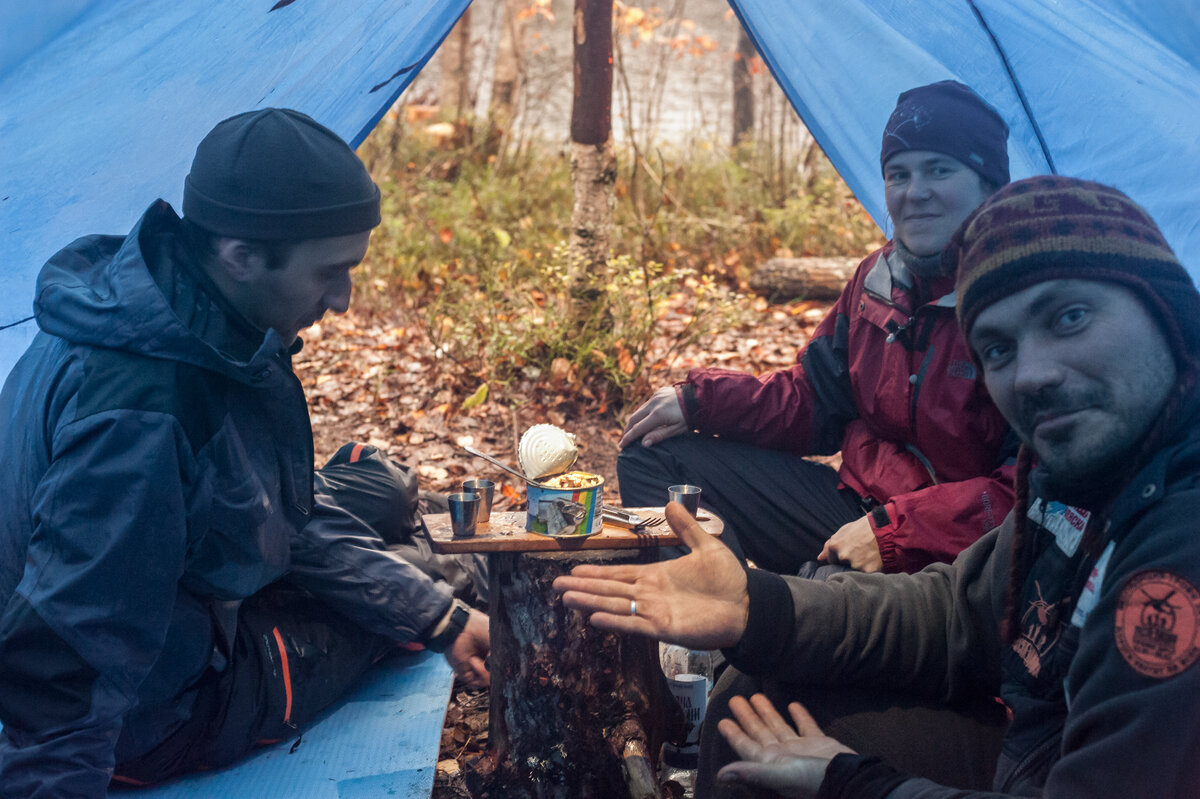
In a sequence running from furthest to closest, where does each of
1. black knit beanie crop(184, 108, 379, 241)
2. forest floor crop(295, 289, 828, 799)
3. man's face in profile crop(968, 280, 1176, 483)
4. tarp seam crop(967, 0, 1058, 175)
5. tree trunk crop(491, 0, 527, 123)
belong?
tree trunk crop(491, 0, 527, 123) → forest floor crop(295, 289, 828, 799) → tarp seam crop(967, 0, 1058, 175) → black knit beanie crop(184, 108, 379, 241) → man's face in profile crop(968, 280, 1176, 483)

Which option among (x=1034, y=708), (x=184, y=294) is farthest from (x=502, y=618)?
(x=1034, y=708)

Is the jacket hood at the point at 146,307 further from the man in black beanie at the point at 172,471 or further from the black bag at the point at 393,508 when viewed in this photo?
the black bag at the point at 393,508

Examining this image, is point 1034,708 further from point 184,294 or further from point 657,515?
point 184,294

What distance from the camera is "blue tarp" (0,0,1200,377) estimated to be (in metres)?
2.88

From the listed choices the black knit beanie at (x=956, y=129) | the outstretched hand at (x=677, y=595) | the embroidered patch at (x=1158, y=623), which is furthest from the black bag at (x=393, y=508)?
the embroidered patch at (x=1158, y=623)

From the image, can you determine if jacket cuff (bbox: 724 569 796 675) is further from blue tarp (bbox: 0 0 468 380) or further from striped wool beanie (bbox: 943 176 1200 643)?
blue tarp (bbox: 0 0 468 380)

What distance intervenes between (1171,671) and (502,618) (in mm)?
1776

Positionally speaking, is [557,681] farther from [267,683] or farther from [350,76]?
[350,76]

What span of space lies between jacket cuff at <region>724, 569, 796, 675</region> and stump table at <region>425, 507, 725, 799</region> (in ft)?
2.09

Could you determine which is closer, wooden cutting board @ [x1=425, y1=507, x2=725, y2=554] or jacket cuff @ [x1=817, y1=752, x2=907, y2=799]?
jacket cuff @ [x1=817, y1=752, x2=907, y2=799]

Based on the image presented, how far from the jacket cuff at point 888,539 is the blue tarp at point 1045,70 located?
1.31 m

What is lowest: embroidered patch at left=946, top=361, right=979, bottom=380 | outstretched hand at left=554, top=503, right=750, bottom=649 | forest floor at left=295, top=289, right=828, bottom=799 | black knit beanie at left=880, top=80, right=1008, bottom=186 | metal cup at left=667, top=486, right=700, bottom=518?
forest floor at left=295, top=289, right=828, bottom=799

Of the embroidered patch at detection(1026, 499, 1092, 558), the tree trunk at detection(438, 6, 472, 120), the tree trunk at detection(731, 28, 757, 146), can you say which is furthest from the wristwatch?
the tree trunk at detection(731, 28, 757, 146)

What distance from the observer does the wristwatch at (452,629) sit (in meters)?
3.03
